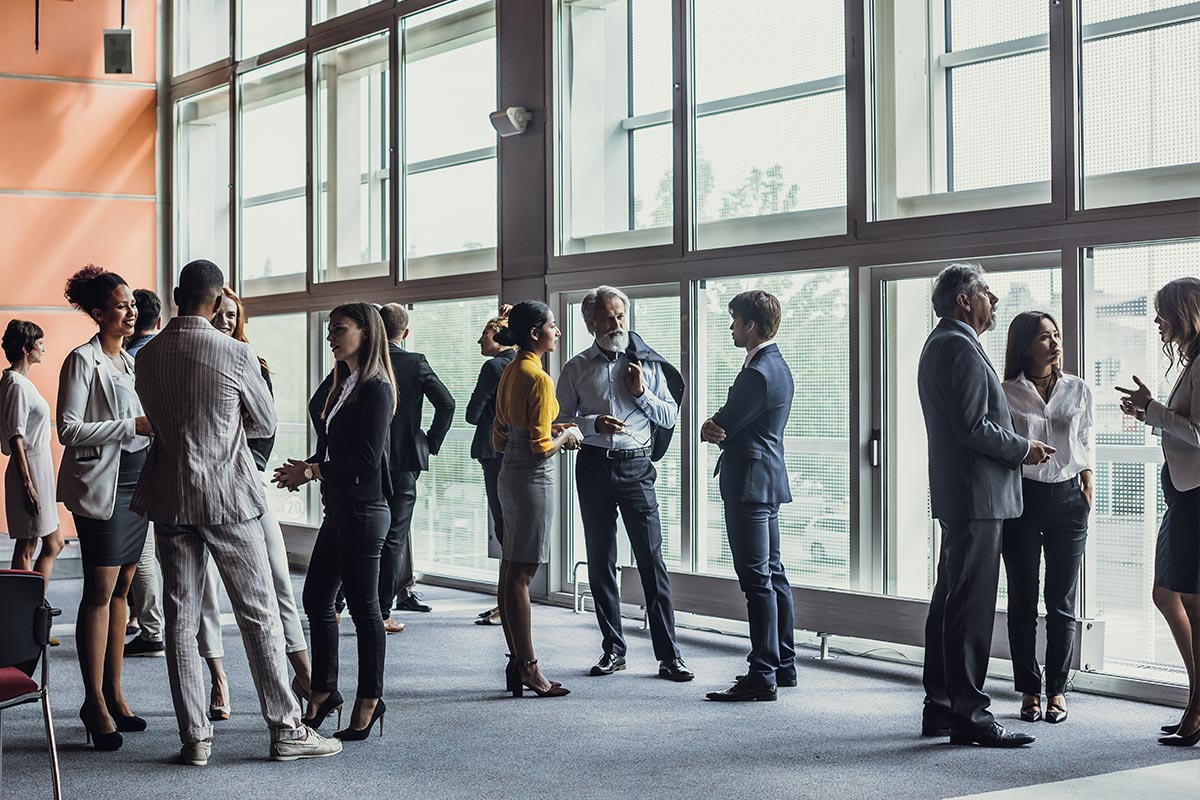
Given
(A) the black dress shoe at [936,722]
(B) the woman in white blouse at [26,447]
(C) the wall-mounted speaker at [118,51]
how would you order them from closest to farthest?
(A) the black dress shoe at [936,722]
(B) the woman in white blouse at [26,447]
(C) the wall-mounted speaker at [118,51]

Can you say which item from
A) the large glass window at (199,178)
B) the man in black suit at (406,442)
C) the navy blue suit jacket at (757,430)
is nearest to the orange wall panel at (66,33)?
the large glass window at (199,178)

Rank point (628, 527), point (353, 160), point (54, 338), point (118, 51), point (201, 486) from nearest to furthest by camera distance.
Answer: point (201, 486) → point (628, 527) → point (353, 160) → point (118, 51) → point (54, 338)

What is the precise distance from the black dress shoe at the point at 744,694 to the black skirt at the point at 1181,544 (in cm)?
163

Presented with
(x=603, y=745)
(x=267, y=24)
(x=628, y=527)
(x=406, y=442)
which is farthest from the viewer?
(x=267, y=24)

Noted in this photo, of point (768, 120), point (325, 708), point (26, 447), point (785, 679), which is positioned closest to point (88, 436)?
point (325, 708)

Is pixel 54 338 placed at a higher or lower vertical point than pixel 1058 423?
higher

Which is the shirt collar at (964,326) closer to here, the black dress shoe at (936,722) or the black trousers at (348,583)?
the black dress shoe at (936,722)

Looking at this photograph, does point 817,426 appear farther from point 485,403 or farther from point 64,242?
point 64,242

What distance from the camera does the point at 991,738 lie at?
4.55 meters

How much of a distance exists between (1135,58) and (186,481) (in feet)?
14.0

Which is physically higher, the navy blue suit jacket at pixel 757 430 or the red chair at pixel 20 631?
the navy blue suit jacket at pixel 757 430

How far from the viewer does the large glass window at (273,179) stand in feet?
35.4

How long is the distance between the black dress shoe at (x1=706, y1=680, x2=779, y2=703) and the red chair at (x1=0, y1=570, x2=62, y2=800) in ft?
9.20

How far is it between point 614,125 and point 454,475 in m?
2.71
